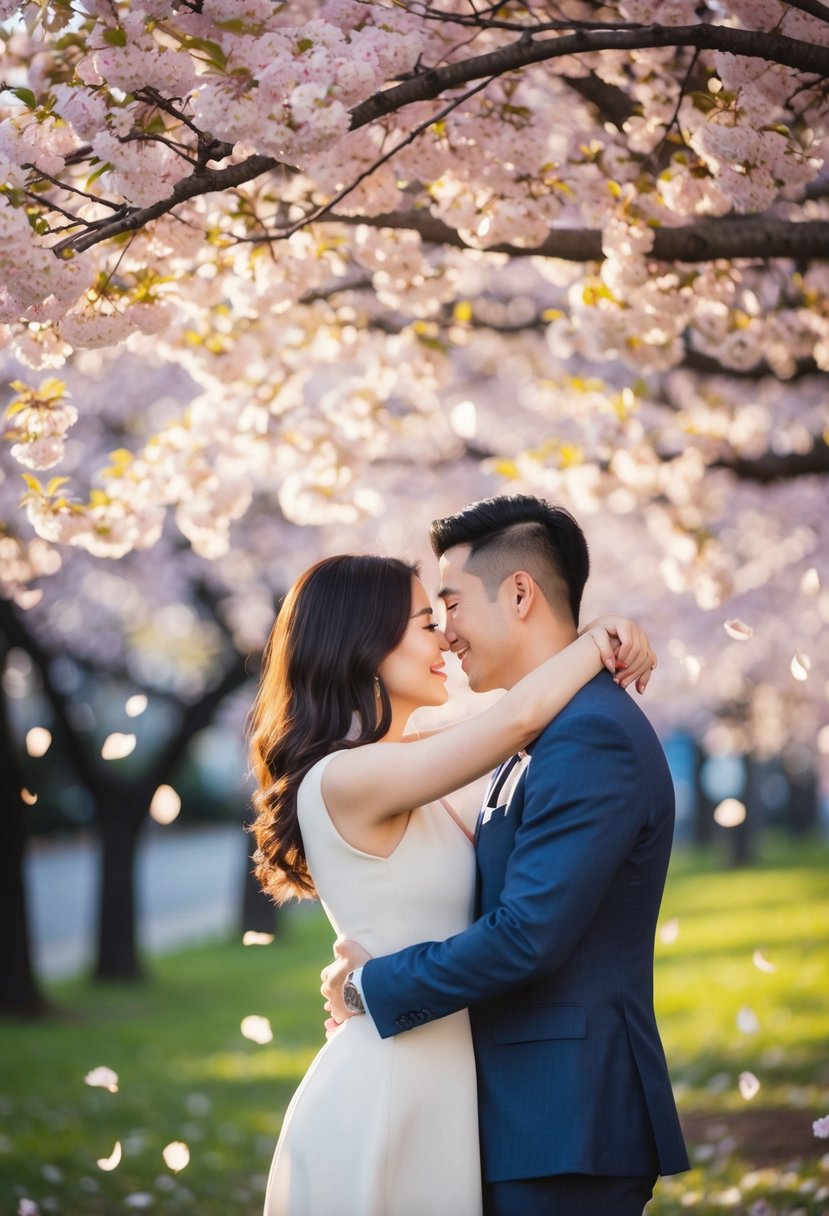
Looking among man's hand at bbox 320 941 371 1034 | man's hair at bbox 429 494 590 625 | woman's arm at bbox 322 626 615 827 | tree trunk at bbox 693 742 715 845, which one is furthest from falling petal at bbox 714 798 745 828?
tree trunk at bbox 693 742 715 845

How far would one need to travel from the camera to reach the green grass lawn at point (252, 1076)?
5.81 metres

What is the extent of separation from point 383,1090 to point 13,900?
28.9ft

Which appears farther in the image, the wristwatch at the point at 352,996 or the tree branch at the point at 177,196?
the tree branch at the point at 177,196

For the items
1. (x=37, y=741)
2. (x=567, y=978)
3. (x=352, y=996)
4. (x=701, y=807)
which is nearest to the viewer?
(x=567, y=978)

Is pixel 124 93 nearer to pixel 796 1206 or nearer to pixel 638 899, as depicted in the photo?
pixel 638 899

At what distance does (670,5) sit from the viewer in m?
3.47

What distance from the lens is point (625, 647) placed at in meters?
2.90

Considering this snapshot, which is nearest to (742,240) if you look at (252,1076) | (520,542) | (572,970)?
(520,542)

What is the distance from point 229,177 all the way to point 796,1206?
14.0 feet

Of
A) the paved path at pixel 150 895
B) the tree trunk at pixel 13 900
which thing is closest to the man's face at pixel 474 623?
the tree trunk at pixel 13 900

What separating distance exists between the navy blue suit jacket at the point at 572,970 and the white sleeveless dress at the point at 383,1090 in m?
0.09

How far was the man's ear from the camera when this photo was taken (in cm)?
305

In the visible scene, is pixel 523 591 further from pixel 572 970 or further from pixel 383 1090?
pixel 383 1090

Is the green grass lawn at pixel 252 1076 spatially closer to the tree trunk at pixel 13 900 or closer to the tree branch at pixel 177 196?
the tree trunk at pixel 13 900
